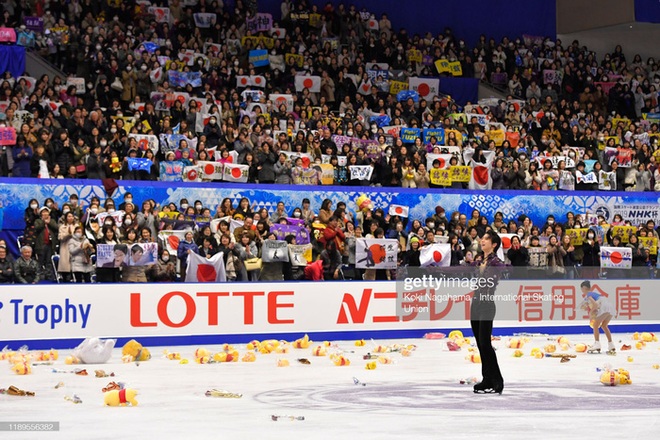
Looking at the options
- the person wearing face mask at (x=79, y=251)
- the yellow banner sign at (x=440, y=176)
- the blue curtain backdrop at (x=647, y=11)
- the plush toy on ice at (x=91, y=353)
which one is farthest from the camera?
the blue curtain backdrop at (x=647, y=11)

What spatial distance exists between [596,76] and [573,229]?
13594 millimetres

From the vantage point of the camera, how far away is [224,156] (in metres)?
25.4

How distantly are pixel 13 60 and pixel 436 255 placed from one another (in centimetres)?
1307

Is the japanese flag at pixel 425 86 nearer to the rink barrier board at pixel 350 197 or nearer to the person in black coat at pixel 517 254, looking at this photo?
the rink barrier board at pixel 350 197

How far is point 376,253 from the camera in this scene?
2292 cm

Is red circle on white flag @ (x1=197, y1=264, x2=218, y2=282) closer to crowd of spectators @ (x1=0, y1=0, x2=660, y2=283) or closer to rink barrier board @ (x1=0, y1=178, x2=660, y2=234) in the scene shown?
crowd of spectators @ (x1=0, y1=0, x2=660, y2=283)

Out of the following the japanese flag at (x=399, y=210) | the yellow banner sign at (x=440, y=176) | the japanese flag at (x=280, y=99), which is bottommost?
the japanese flag at (x=399, y=210)

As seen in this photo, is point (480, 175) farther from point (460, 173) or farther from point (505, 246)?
point (505, 246)

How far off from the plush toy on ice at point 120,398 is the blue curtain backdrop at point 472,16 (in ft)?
97.7

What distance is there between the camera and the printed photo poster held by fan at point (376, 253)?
2280 cm

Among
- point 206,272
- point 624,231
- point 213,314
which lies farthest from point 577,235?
point 213,314

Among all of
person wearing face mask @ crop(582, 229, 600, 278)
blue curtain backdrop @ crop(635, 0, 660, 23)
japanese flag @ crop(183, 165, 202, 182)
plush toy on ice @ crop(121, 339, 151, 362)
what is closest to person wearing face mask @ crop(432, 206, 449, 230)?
person wearing face mask @ crop(582, 229, 600, 278)

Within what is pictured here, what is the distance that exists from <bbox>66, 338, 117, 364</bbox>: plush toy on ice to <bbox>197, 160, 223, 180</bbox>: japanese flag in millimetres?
8665

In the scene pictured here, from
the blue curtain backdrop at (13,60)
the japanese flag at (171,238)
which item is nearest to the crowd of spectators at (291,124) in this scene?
the japanese flag at (171,238)
